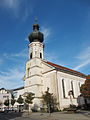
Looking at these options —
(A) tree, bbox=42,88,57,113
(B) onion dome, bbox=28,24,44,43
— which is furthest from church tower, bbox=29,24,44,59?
(A) tree, bbox=42,88,57,113

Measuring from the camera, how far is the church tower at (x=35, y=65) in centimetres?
3667

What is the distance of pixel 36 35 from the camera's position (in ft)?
138

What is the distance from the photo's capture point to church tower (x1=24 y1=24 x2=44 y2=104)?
3667cm

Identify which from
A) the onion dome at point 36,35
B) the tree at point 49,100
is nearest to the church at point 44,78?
the onion dome at point 36,35

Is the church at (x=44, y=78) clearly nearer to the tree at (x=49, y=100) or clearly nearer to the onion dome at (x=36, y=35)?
the onion dome at (x=36, y=35)

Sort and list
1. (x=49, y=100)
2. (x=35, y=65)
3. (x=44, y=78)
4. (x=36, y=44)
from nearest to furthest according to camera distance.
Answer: (x=49, y=100) < (x=44, y=78) < (x=35, y=65) < (x=36, y=44)

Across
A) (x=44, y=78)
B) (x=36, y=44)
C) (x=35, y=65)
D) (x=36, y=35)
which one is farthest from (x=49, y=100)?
(x=36, y=35)

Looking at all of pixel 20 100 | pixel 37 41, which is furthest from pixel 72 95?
pixel 37 41

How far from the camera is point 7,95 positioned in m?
65.1

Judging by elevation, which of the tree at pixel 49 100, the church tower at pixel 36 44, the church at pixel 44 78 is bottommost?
the tree at pixel 49 100

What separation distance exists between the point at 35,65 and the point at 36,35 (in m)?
9.73

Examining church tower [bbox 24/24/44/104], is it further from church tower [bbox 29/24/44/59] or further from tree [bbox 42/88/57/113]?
tree [bbox 42/88/57/113]

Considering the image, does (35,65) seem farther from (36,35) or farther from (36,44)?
(36,35)

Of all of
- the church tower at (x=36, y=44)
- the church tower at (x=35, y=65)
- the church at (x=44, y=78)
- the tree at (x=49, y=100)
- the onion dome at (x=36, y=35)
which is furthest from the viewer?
the onion dome at (x=36, y=35)
